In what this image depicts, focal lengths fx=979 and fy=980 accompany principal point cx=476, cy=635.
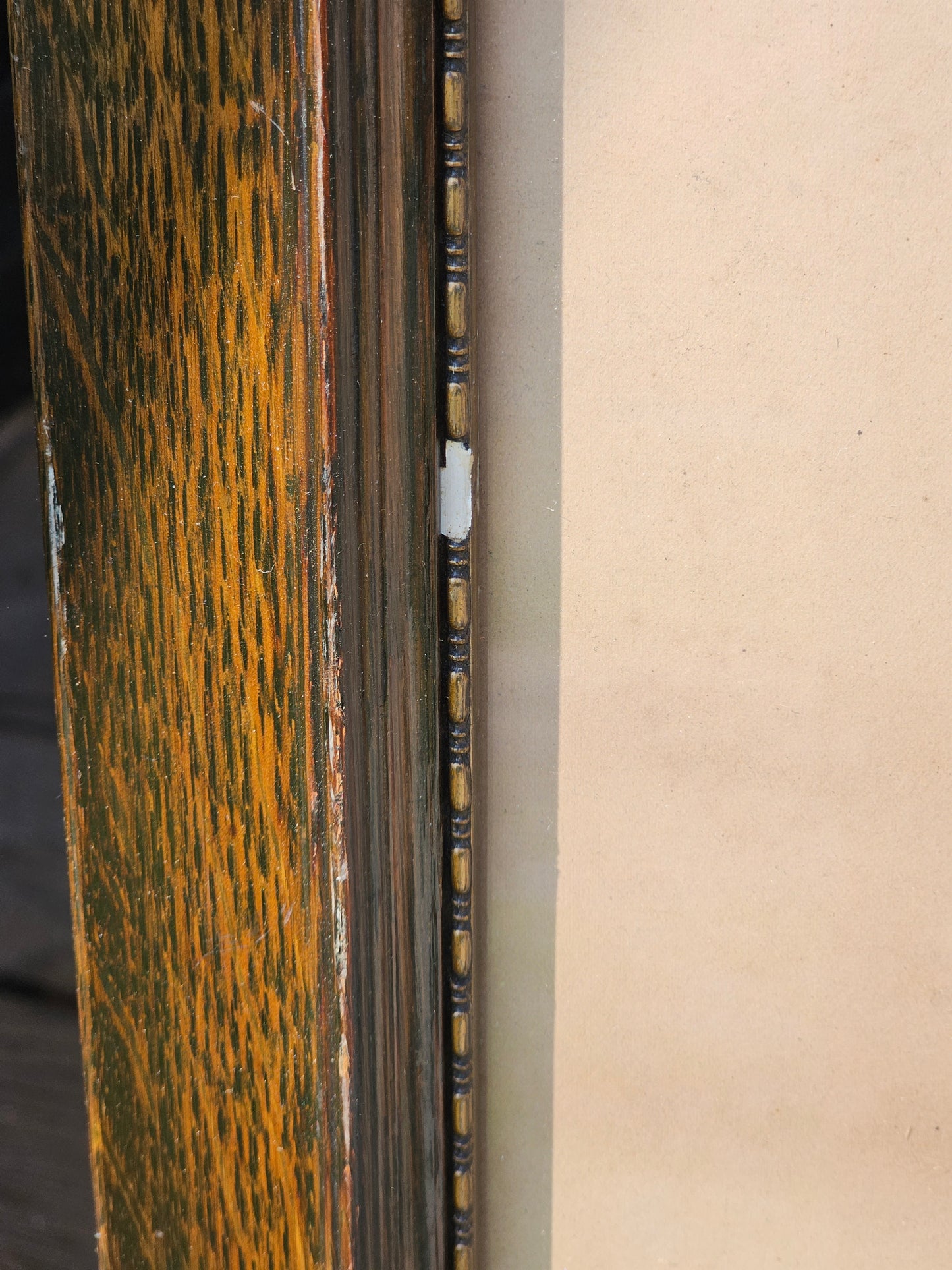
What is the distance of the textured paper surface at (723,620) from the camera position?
1.55ft

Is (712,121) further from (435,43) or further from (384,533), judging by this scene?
(384,533)

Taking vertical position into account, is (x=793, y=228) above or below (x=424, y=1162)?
above

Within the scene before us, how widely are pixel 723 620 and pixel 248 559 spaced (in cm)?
25

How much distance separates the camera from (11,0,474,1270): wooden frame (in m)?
0.40

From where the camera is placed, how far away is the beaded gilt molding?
487mm

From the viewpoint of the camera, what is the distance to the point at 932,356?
0.47 metres

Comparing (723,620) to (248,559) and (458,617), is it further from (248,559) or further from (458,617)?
(248,559)

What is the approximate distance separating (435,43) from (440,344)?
142 millimetres

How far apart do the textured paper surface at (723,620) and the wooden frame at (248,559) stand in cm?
6

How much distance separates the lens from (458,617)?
0.53 meters

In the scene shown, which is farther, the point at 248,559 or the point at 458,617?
the point at 458,617

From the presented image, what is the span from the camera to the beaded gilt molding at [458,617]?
487mm

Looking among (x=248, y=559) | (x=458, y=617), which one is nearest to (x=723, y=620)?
(x=458, y=617)

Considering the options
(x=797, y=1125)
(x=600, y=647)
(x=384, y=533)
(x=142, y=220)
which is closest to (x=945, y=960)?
(x=797, y=1125)
